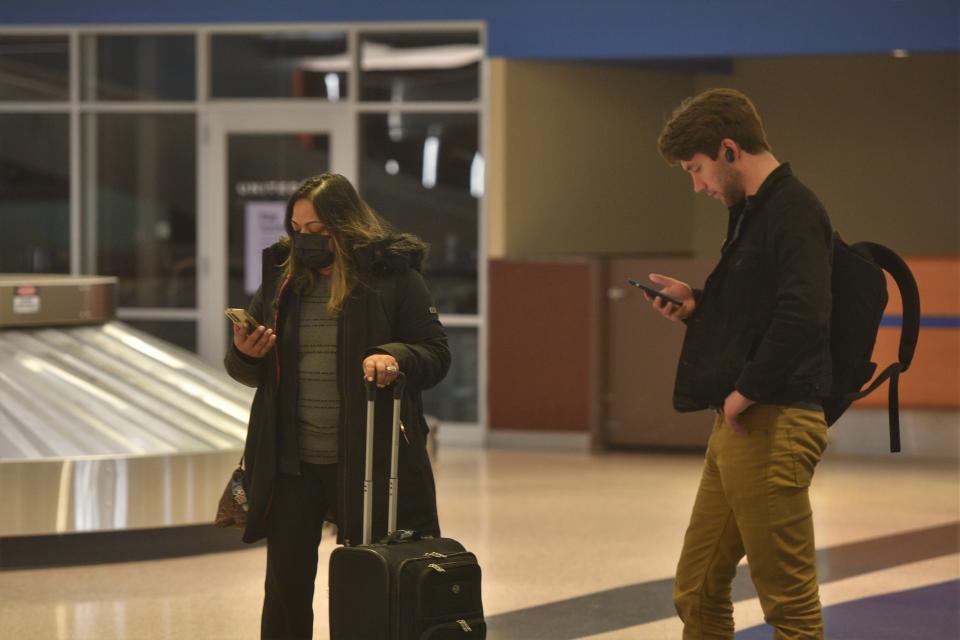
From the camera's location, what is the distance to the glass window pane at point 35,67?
12492 millimetres

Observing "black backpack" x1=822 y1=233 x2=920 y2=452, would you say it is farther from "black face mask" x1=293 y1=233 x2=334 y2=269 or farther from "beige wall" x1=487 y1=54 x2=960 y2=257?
"beige wall" x1=487 y1=54 x2=960 y2=257

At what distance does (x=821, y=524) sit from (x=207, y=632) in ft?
12.6

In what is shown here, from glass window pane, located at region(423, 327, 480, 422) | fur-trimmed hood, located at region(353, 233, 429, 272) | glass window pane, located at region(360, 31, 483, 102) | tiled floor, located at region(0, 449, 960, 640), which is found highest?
glass window pane, located at region(360, 31, 483, 102)

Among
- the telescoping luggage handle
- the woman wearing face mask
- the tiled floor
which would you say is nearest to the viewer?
the telescoping luggage handle

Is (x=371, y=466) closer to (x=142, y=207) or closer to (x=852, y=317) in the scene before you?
(x=852, y=317)

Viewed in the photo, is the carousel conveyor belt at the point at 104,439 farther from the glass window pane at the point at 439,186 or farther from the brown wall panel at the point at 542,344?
the glass window pane at the point at 439,186

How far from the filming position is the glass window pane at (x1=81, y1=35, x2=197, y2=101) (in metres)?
12.4

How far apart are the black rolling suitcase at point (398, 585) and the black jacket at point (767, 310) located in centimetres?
75

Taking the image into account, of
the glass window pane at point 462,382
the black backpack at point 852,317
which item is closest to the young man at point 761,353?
the black backpack at point 852,317

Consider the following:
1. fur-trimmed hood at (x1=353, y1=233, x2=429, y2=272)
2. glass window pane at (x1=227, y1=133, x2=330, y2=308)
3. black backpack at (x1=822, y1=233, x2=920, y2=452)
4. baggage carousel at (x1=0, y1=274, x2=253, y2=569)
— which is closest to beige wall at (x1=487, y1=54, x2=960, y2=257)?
glass window pane at (x1=227, y1=133, x2=330, y2=308)

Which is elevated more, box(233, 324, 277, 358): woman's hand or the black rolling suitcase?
box(233, 324, 277, 358): woman's hand

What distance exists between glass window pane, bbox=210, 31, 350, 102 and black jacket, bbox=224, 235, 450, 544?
26.4 ft

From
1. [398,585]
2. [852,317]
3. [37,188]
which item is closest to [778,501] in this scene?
[852,317]

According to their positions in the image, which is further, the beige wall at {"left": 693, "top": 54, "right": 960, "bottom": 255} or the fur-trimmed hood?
the beige wall at {"left": 693, "top": 54, "right": 960, "bottom": 255}
